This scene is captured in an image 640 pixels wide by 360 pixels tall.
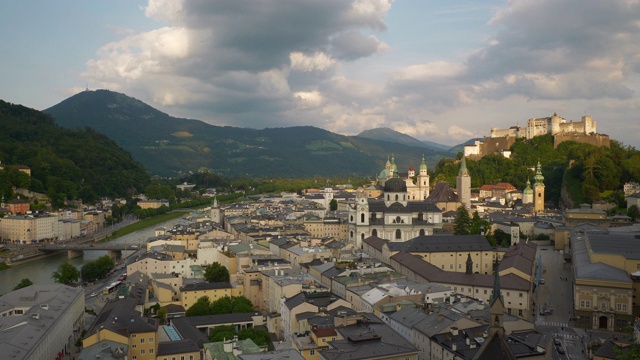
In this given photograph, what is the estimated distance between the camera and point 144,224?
226 feet

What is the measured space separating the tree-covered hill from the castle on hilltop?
1060mm

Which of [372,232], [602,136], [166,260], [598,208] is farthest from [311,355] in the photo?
[602,136]

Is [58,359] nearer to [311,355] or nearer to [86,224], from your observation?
[311,355]

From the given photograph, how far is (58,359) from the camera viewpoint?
70.5 feet

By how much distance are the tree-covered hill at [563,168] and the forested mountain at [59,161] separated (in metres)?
47.0

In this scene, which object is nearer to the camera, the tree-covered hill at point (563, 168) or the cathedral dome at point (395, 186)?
the cathedral dome at point (395, 186)

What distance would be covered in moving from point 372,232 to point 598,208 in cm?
1797

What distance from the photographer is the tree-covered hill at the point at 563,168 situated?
5072cm

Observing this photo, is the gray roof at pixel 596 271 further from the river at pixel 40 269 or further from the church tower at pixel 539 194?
the river at pixel 40 269

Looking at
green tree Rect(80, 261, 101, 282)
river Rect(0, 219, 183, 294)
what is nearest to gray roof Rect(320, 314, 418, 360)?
green tree Rect(80, 261, 101, 282)

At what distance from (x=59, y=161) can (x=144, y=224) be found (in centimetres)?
1972

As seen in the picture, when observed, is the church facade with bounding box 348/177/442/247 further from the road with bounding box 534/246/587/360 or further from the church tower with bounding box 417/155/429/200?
the church tower with bounding box 417/155/429/200

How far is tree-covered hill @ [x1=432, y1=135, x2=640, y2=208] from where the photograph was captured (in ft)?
166

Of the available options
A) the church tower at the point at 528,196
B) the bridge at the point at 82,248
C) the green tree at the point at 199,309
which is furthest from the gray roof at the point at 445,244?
the bridge at the point at 82,248
